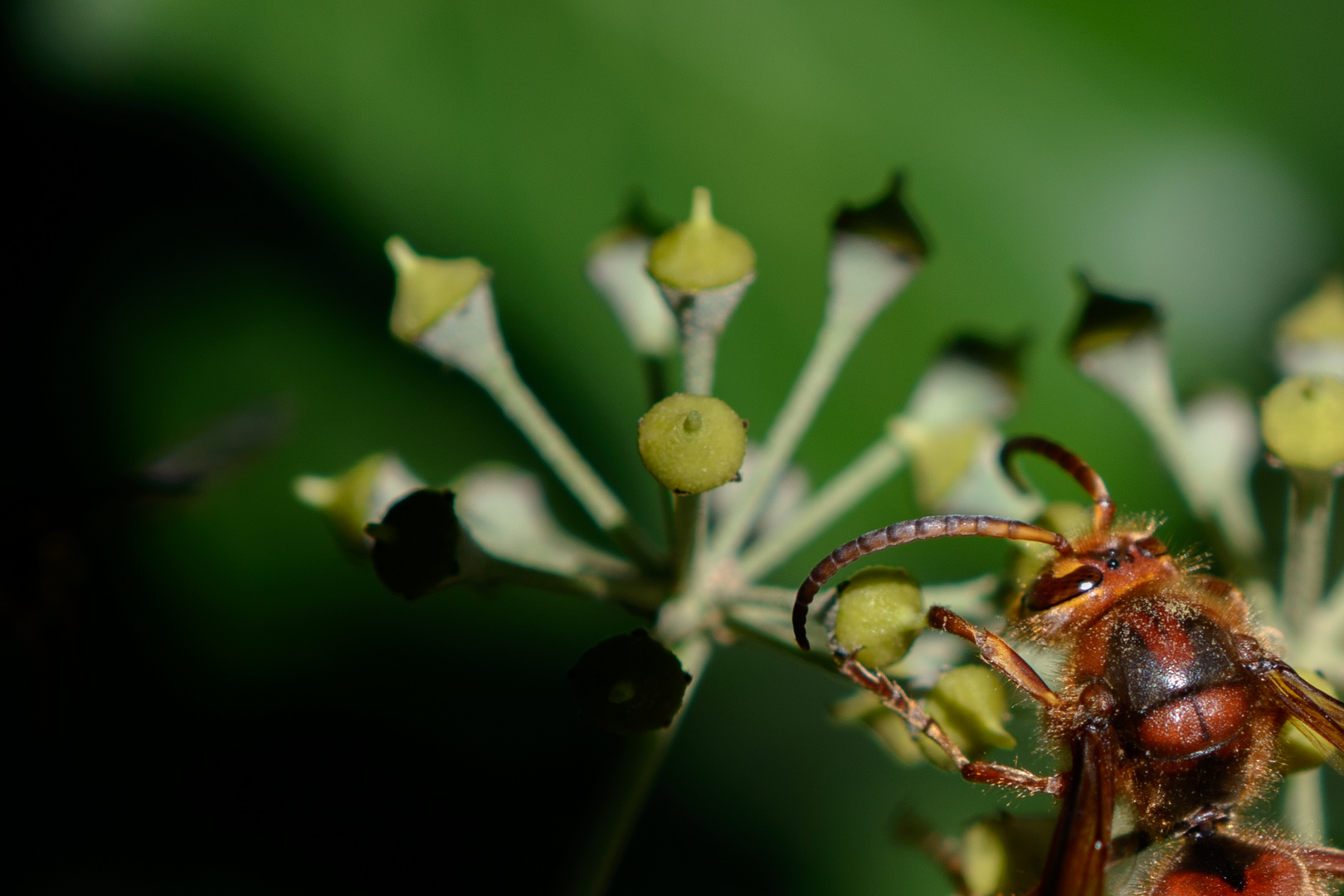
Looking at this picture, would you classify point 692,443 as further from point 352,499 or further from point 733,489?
point 733,489

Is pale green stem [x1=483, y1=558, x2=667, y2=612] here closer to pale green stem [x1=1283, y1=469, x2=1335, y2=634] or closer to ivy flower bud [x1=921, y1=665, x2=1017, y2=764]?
ivy flower bud [x1=921, y1=665, x2=1017, y2=764]

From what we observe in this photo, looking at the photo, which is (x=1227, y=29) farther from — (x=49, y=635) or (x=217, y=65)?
(x=49, y=635)

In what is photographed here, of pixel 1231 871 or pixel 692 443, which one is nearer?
pixel 692 443

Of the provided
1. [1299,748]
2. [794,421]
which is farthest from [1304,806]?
[794,421]

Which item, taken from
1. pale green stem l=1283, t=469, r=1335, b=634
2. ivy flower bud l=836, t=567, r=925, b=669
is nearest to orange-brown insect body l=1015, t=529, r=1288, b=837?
ivy flower bud l=836, t=567, r=925, b=669

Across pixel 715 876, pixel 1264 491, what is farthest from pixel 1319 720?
pixel 715 876

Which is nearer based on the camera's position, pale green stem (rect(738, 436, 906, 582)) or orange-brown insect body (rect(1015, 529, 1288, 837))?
orange-brown insect body (rect(1015, 529, 1288, 837))
